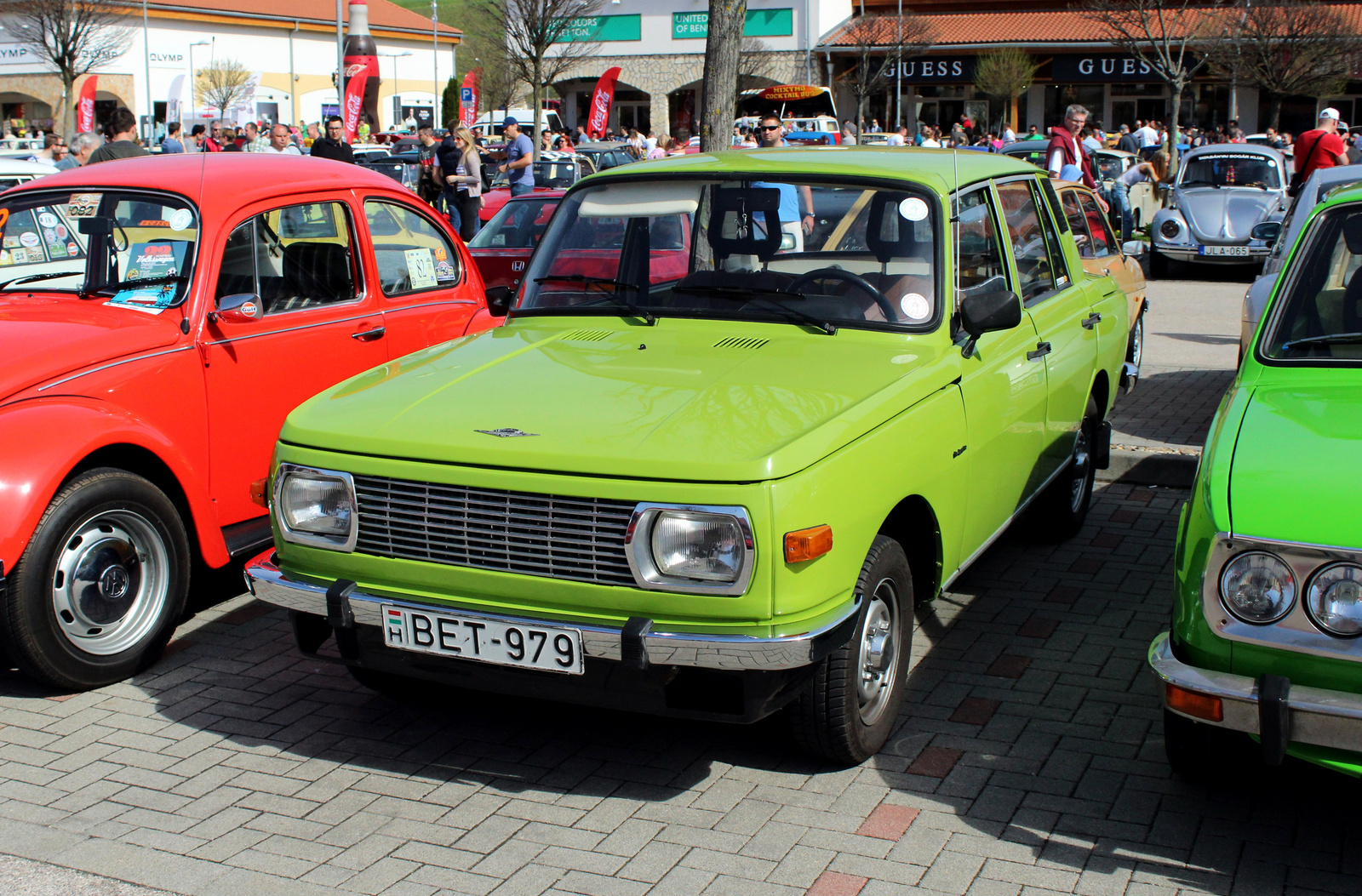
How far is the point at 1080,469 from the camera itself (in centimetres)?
644

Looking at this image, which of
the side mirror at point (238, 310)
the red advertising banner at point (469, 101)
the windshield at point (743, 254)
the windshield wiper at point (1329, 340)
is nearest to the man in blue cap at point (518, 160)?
the side mirror at point (238, 310)

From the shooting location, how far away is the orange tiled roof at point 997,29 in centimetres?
4994

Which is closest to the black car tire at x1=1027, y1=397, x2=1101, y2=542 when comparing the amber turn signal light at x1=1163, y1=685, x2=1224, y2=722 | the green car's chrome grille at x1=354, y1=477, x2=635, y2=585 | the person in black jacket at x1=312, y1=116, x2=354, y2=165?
the amber turn signal light at x1=1163, y1=685, x2=1224, y2=722

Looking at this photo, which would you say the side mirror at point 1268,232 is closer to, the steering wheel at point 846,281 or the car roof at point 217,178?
the steering wheel at point 846,281

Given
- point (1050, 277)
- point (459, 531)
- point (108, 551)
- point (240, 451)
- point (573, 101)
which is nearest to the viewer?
point (459, 531)

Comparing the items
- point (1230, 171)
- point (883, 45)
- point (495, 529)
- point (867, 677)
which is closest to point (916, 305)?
point (867, 677)

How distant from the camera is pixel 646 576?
3.43 meters

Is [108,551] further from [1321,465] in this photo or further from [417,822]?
[1321,465]

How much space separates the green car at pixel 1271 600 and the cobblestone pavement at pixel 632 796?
355mm

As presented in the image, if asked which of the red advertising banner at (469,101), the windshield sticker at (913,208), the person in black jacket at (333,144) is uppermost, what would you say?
the red advertising banner at (469,101)

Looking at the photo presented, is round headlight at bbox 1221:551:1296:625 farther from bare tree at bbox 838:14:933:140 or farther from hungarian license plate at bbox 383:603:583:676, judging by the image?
bare tree at bbox 838:14:933:140

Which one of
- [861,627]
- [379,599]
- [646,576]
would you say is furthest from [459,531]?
[861,627]

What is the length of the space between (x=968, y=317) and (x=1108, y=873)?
187 cm

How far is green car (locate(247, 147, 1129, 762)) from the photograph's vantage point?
3424mm
